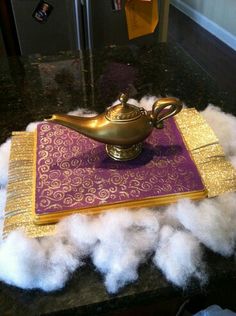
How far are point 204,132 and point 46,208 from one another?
0.39 metres

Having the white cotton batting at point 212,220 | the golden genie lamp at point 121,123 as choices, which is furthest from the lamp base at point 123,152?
the white cotton batting at point 212,220

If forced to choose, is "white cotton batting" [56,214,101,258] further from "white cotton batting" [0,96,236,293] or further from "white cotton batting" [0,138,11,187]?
"white cotton batting" [0,138,11,187]

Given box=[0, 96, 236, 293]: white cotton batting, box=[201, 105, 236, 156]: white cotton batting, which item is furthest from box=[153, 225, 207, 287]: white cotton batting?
box=[201, 105, 236, 156]: white cotton batting

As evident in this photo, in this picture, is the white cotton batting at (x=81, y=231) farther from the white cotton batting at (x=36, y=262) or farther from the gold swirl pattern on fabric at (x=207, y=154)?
the gold swirl pattern on fabric at (x=207, y=154)

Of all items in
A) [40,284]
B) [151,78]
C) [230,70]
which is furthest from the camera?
[230,70]

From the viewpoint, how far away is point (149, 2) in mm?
1357

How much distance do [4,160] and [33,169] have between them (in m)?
0.08

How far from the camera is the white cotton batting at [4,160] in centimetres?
65

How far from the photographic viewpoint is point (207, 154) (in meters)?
0.68

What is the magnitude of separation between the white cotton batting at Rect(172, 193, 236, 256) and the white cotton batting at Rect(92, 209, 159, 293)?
5 cm

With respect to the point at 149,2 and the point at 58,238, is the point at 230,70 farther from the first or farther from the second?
the point at 58,238

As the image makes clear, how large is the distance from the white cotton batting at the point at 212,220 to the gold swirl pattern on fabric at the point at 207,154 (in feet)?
0.12

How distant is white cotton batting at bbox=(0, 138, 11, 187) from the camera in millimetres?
655

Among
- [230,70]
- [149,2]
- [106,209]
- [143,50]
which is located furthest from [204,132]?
[230,70]
